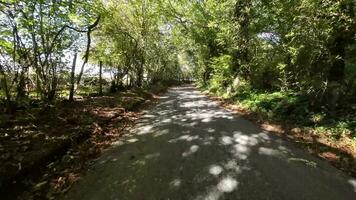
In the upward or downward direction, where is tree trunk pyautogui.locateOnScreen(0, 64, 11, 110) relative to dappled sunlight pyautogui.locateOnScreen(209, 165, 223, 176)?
upward

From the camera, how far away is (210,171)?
526 cm

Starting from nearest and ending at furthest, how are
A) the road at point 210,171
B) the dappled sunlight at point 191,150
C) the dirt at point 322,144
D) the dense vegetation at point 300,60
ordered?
the road at point 210,171 → the dirt at point 322,144 → the dappled sunlight at point 191,150 → the dense vegetation at point 300,60

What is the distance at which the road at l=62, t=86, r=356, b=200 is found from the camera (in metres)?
4.43

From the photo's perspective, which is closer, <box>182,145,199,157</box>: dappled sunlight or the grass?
<box>182,145,199,157</box>: dappled sunlight

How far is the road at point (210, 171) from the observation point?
14.5 feet

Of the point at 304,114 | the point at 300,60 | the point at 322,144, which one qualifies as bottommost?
the point at 322,144

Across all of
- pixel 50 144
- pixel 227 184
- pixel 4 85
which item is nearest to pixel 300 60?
pixel 227 184

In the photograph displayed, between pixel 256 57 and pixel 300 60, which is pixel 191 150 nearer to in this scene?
pixel 300 60

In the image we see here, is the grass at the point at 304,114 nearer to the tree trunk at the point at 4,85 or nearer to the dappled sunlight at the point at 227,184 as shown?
the dappled sunlight at the point at 227,184

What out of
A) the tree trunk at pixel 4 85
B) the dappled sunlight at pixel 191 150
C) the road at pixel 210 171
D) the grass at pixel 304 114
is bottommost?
the road at pixel 210 171

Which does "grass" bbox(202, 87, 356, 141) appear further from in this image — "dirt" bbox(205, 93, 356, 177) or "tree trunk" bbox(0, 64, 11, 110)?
"tree trunk" bbox(0, 64, 11, 110)

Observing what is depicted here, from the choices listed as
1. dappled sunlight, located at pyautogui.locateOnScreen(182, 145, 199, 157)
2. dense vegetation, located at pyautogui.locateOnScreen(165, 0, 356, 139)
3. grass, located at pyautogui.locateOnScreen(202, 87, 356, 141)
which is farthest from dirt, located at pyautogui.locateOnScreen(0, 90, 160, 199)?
dense vegetation, located at pyautogui.locateOnScreen(165, 0, 356, 139)

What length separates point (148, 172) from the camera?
5.34 meters

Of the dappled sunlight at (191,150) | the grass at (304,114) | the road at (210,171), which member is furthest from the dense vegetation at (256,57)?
the dappled sunlight at (191,150)
